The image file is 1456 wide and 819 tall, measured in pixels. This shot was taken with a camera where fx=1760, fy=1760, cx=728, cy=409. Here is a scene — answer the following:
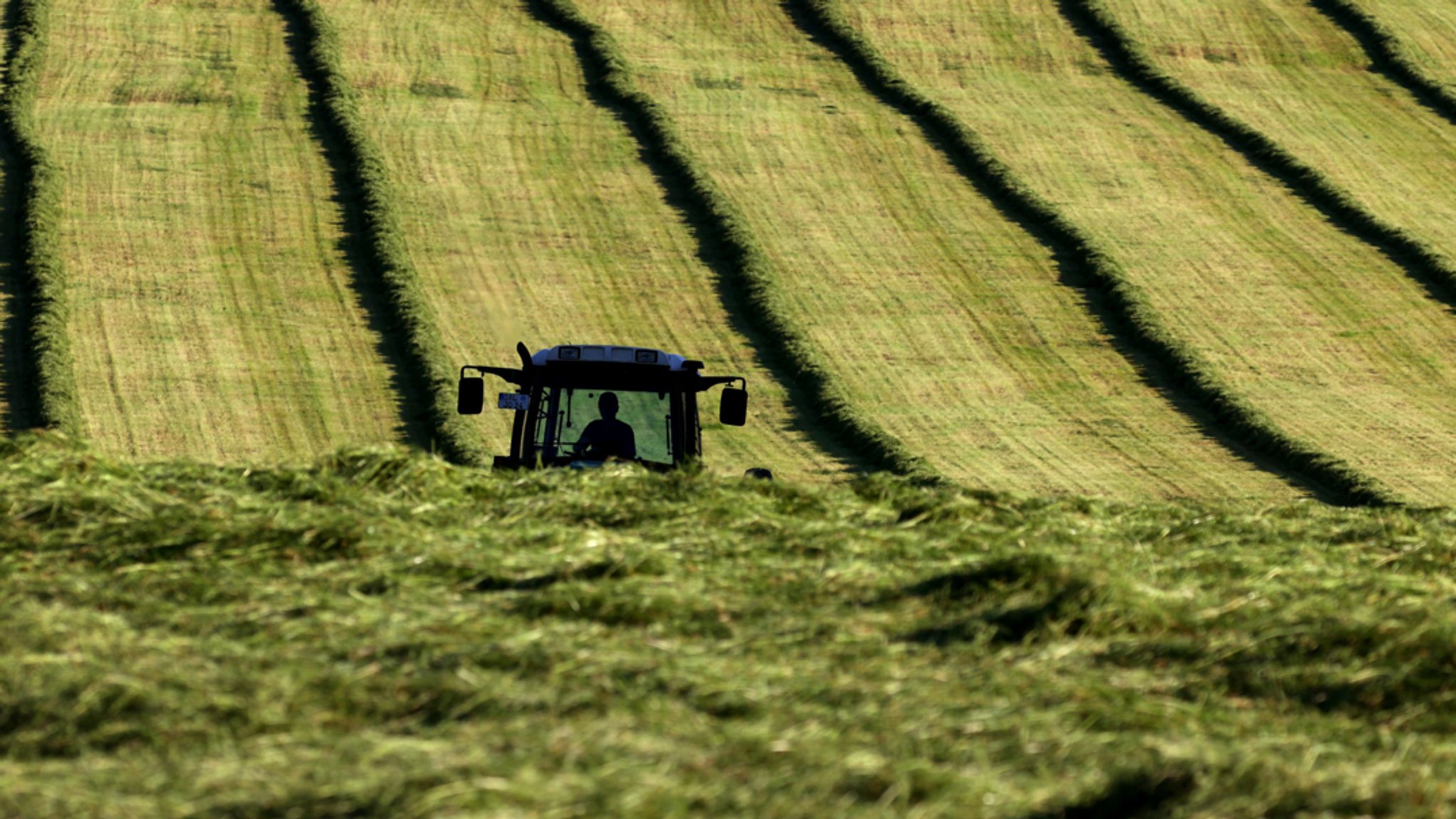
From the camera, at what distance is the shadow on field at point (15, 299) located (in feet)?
55.2

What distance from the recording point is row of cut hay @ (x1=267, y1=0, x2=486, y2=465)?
671 inches

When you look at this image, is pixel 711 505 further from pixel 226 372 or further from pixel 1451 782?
pixel 226 372

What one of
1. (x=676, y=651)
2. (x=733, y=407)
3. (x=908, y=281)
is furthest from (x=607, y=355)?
(x=908, y=281)

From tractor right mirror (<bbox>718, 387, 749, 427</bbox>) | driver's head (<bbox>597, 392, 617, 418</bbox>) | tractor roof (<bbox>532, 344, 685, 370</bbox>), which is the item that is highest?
tractor roof (<bbox>532, 344, 685, 370</bbox>)

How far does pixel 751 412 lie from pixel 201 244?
7.84 m

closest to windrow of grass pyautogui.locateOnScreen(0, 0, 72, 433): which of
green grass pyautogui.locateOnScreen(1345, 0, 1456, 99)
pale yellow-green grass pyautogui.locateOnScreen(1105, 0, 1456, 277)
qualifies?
pale yellow-green grass pyautogui.locateOnScreen(1105, 0, 1456, 277)

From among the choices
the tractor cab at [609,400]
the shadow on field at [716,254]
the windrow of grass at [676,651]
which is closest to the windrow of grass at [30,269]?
the tractor cab at [609,400]

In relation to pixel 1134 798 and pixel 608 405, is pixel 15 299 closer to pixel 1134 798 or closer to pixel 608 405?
pixel 608 405

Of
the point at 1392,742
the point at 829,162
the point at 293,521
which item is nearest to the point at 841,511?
the point at 293,521

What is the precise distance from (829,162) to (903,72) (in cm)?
498

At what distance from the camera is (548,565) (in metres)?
7.46

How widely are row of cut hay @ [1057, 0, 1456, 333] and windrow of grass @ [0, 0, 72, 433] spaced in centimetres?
1653

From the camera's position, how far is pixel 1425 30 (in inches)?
1348

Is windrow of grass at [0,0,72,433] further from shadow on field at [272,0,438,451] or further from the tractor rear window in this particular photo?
the tractor rear window
